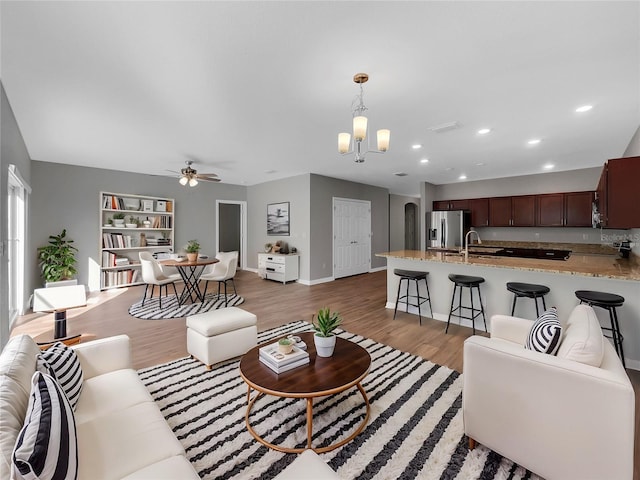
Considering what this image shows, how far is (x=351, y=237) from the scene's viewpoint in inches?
292

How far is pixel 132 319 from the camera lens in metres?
3.98

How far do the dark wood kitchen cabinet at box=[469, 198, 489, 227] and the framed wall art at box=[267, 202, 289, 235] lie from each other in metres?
4.48

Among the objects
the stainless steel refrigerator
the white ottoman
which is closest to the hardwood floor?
the white ottoman

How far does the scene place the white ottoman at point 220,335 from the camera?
8.32 ft

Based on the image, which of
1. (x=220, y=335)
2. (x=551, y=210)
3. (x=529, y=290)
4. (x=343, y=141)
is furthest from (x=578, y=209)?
(x=220, y=335)

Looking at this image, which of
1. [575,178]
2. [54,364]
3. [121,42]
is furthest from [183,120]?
[575,178]

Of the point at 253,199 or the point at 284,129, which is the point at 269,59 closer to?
the point at 284,129

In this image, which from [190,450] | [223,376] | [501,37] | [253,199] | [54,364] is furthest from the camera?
[253,199]

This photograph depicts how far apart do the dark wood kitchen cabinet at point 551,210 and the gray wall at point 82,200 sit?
786 cm

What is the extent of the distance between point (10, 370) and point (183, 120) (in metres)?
2.85

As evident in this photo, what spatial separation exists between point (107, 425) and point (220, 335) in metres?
1.31

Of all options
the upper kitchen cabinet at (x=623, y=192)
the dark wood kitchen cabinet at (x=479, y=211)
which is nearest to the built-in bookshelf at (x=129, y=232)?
the dark wood kitchen cabinet at (x=479, y=211)

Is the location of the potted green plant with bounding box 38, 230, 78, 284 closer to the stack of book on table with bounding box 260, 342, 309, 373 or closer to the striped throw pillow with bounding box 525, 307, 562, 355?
the stack of book on table with bounding box 260, 342, 309, 373

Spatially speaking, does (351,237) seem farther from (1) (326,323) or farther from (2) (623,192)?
(1) (326,323)
